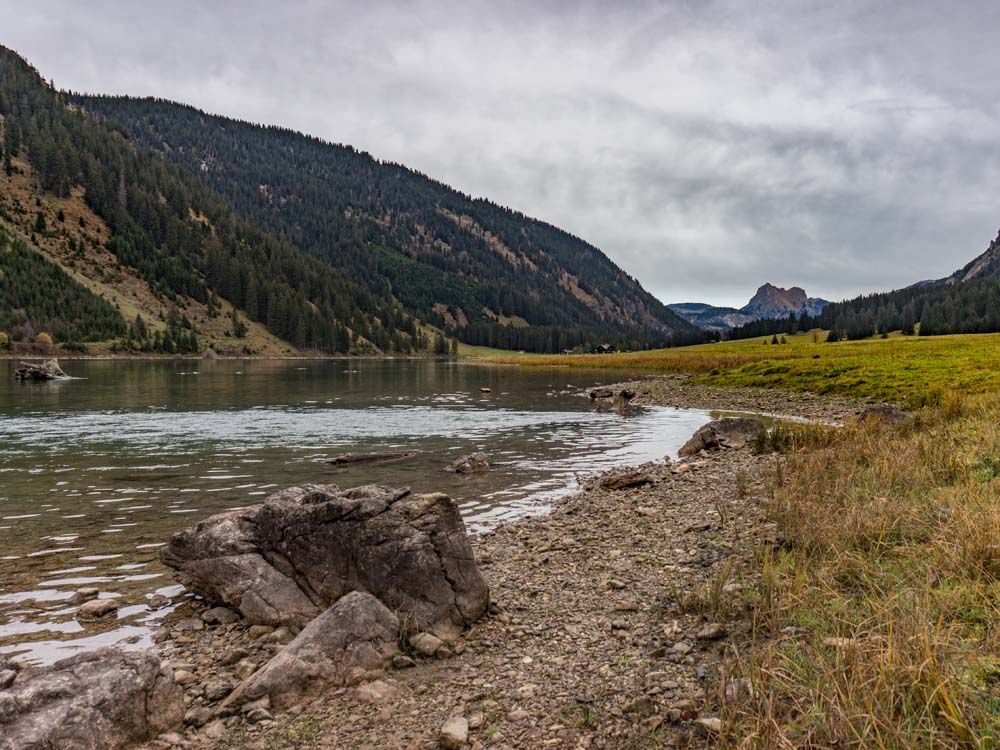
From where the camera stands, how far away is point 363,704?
6.52m

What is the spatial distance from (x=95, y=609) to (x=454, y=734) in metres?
7.33

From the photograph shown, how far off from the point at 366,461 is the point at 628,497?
11.9 m

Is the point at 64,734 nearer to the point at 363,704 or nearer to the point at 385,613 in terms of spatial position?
the point at 363,704

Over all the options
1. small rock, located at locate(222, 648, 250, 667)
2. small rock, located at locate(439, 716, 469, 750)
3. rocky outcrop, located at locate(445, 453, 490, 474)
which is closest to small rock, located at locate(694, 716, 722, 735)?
small rock, located at locate(439, 716, 469, 750)

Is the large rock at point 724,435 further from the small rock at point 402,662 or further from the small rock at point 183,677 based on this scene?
the small rock at point 183,677

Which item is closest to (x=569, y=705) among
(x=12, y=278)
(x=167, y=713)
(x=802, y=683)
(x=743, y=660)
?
(x=743, y=660)

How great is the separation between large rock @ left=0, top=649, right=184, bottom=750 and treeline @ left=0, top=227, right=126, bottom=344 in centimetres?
16160

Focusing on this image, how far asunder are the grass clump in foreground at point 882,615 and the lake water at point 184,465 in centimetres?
831

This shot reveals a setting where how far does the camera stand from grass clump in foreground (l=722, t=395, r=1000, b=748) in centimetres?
400

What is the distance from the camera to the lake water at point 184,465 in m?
10.7

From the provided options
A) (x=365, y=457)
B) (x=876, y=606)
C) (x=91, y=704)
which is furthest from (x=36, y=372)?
(x=876, y=606)

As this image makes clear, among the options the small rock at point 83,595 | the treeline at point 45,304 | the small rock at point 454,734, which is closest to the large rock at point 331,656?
the small rock at point 454,734

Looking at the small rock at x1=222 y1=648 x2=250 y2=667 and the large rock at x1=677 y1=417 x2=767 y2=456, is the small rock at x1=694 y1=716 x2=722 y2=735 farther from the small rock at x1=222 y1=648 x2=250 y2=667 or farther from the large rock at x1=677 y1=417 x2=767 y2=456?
the large rock at x1=677 y1=417 x2=767 y2=456

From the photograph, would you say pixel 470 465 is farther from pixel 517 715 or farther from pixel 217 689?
pixel 517 715
